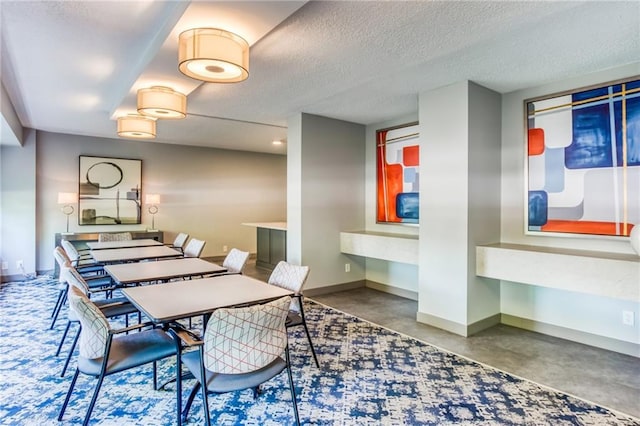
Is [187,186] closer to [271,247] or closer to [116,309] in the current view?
[271,247]

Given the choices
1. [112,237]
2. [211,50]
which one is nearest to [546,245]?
[211,50]

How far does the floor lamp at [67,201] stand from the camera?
19.6ft

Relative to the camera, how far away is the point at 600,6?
2.19m

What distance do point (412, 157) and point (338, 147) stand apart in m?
1.08

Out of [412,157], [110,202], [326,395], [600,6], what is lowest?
[326,395]

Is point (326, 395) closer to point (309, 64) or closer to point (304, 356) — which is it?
point (304, 356)

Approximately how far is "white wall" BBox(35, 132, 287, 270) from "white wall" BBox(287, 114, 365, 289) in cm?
343

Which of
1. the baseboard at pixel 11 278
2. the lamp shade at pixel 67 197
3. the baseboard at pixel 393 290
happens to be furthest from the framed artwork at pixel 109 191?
the baseboard at pixel 393 290

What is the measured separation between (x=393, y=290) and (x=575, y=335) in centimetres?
224

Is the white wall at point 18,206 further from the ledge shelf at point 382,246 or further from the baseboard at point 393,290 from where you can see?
the baseboard at point 393,290

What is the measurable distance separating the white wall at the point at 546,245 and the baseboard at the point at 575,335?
3cm

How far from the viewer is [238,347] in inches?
71.1

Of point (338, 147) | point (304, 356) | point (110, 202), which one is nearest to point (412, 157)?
point (338, 147)

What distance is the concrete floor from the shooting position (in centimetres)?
251
